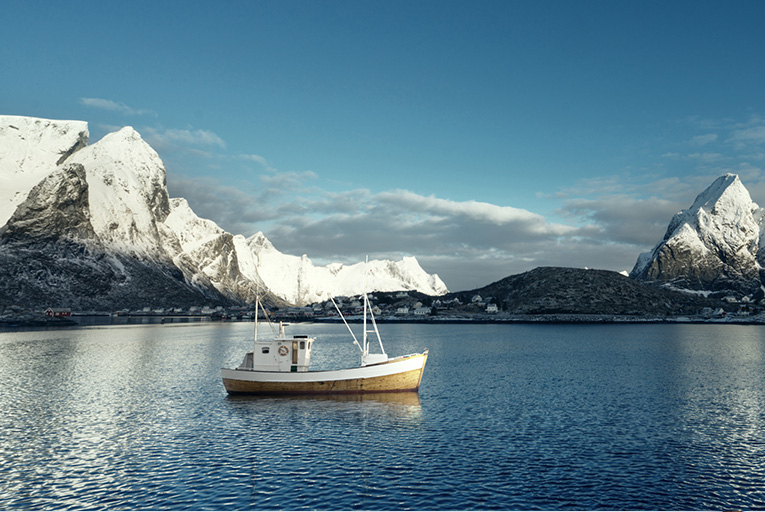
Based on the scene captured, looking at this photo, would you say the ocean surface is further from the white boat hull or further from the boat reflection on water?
the white boat hull

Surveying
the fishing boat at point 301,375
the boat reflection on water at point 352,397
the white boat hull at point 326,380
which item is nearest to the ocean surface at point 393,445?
the boat reflection on water at point 352,397

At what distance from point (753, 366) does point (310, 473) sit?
81358 millimetres

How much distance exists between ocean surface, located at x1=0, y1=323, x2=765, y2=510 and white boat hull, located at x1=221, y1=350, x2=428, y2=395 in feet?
5.58

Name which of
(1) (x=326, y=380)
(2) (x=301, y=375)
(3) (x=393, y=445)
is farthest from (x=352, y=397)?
(3) (x=393, y=445)

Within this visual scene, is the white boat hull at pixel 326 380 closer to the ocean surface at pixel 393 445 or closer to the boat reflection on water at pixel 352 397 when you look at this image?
the boat reflection on water at pixel 352 397

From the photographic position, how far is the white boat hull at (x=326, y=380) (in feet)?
171

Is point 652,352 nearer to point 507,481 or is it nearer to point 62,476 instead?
point 507,481

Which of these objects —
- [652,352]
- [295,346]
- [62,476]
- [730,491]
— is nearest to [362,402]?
[295,346]

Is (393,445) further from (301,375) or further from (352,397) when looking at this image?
(301,375)

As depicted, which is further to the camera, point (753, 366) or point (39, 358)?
point (39, 358)

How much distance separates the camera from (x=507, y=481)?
2683 centimetres

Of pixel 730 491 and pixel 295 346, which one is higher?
pixel 295 346

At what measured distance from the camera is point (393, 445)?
33.9 meters

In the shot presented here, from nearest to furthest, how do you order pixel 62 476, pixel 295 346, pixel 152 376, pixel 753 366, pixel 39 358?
pixel 62 476
pixel 295 346
pixel 152 376
pixel 753 366
pixel 39 358
